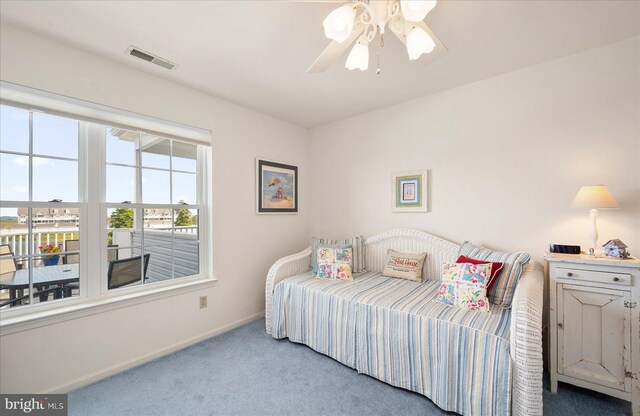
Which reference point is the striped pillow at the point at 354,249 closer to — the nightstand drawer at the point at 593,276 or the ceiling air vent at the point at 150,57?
the nightstand drawer at the point at 593,276

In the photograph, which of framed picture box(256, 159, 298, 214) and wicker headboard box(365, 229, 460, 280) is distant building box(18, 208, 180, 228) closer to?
framed picture box(256, 159, 298, 214)

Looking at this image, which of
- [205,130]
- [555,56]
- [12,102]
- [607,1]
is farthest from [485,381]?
[12,102]

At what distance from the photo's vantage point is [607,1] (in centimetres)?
153

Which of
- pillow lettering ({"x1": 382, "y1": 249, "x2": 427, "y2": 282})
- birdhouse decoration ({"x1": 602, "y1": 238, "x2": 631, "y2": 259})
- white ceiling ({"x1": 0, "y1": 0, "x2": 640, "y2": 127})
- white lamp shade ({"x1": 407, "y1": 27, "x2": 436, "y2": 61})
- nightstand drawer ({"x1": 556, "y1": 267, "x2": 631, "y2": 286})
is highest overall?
white ceiling ({"x1": 0, "y1": 0, "x2": 640, "y2": 127})

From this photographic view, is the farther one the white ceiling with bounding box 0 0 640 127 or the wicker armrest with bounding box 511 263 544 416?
the white ceiling with bounding box 0 0 640 127

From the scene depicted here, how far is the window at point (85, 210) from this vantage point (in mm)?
1791

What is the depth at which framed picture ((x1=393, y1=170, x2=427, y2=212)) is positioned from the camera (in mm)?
2785

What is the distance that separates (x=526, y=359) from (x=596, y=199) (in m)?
1.21

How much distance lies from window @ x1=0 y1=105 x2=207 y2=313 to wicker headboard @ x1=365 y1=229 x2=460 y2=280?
1975 millimetres

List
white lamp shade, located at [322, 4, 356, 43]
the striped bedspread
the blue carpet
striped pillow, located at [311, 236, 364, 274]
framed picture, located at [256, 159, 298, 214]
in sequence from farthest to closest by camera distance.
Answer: framed picture, located at [256, 159, 298, 214] → striped pillow, located at [311, 236, 364, 274] → the blue carpet → the striped bedspread → white lamp shade, located at [322, 4, 356, 43]

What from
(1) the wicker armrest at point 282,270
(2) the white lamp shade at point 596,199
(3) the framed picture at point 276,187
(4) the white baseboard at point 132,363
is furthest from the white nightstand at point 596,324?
(4) the white baseboard at point 132,363

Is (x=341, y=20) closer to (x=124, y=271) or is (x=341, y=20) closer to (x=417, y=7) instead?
(x=417, y=7)

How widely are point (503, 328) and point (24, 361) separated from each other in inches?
119

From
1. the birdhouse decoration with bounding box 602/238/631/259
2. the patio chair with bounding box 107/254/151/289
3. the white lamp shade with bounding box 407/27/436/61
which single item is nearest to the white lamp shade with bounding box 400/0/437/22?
the white lamp shade with bounding box 407/27/436/61
